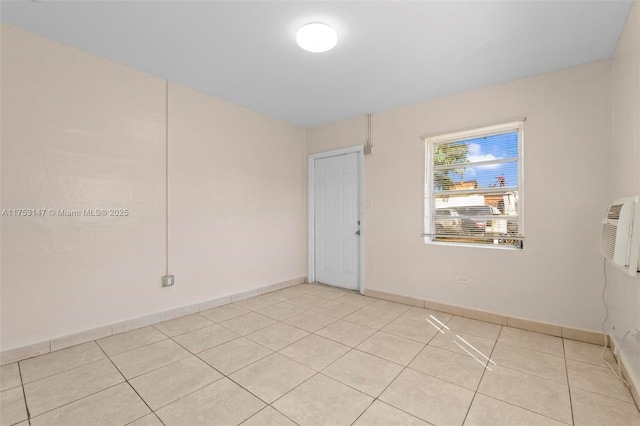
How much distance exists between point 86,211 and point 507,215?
4.28 meters

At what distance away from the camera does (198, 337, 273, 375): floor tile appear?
2.20 metres

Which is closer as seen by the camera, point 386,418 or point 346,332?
point 386,418

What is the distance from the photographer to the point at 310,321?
3.12 metres

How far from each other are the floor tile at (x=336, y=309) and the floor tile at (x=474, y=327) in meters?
1.12

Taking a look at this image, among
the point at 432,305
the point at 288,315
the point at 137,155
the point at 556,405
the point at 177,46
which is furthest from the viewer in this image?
the point at 432,305

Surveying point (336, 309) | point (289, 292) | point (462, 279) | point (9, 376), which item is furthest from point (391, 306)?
point (9, 376)

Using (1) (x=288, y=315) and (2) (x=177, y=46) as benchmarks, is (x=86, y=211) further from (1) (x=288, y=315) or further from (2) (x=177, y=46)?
(1) (x=288, y=315)

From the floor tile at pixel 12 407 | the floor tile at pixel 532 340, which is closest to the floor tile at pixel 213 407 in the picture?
the floor tile at pixel 12 407

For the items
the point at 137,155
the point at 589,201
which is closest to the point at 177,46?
the point at 137,155

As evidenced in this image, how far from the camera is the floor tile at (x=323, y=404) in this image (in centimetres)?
163

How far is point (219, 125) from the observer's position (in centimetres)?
368

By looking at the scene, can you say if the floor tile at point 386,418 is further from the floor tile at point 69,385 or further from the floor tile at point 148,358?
the floor tile at point 69,385

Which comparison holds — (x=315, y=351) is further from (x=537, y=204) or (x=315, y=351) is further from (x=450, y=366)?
(x=537, y=204)

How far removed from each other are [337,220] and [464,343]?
8.20 ft
